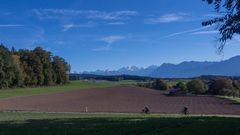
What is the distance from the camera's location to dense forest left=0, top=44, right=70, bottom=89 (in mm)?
123850

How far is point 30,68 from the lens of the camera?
141125mm

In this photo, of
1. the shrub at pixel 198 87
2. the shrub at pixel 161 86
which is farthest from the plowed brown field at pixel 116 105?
the shrub at pixel 161 86

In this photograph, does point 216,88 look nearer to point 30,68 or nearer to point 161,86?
point 161,86

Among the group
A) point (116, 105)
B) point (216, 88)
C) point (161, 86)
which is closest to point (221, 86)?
point (216, 88)

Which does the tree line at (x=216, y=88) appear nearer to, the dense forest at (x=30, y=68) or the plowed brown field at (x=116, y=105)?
the plowed brown field at (x=116, y=105)

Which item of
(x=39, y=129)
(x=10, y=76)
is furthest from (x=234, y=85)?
(x=39, y=129)

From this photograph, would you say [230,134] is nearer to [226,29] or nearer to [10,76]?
[226,29]

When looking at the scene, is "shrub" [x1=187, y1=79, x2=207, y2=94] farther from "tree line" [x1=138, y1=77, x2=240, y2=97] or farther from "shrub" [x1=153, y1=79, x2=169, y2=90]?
"shrub" [x1=153, y1=79, x2=169, y2=90]

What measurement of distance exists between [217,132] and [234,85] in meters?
107

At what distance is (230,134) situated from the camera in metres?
15.9

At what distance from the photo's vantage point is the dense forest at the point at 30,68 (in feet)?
406

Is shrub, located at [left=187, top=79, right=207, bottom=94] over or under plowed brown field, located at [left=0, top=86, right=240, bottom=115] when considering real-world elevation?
over

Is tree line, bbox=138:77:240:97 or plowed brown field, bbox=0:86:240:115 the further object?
tree line, bbox=138:77:240:97

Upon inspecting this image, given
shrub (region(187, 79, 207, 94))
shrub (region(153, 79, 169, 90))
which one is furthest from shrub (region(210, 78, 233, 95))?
shrub (region(153, 79, 169, 90))
